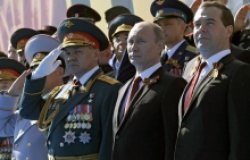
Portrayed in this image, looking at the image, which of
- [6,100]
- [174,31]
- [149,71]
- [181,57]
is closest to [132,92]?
[149,71]

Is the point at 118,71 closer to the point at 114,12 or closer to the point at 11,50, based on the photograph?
the point at 114,12

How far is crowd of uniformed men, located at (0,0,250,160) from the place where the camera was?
12.0 feet

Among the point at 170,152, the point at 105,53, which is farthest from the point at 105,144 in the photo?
the point at 105,53

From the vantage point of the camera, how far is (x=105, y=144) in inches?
172

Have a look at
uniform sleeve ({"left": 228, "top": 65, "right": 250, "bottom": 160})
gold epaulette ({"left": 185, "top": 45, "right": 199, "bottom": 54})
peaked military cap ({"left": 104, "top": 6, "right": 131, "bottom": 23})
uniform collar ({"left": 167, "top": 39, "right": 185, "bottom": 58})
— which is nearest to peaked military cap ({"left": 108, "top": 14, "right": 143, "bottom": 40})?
uniform collar ({"left": 167, "top": 39, "right": 185, "bottom": 58})

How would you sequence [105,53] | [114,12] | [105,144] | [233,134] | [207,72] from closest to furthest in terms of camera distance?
[233,134], [207,72], [105,144], [105,53], [114,12]

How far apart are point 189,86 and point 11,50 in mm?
3827

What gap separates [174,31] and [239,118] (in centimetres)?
183

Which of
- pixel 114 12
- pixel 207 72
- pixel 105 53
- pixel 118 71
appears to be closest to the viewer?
pixel 207 72

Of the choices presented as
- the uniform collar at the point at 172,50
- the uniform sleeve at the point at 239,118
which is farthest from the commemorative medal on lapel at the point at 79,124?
the uniform sleeve at the point at 239,118

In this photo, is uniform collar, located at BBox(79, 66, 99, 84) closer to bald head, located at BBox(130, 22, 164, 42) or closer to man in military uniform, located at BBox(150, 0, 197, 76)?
bald head, located at BBox(130, 22, 164, 42)

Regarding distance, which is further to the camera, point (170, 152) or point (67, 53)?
point (67, 53)

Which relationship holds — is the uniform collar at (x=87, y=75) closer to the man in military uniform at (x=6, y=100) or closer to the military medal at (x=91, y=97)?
the military medal at (x=91, y=97)

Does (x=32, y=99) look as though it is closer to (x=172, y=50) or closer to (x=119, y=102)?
(x=119, y=102)
